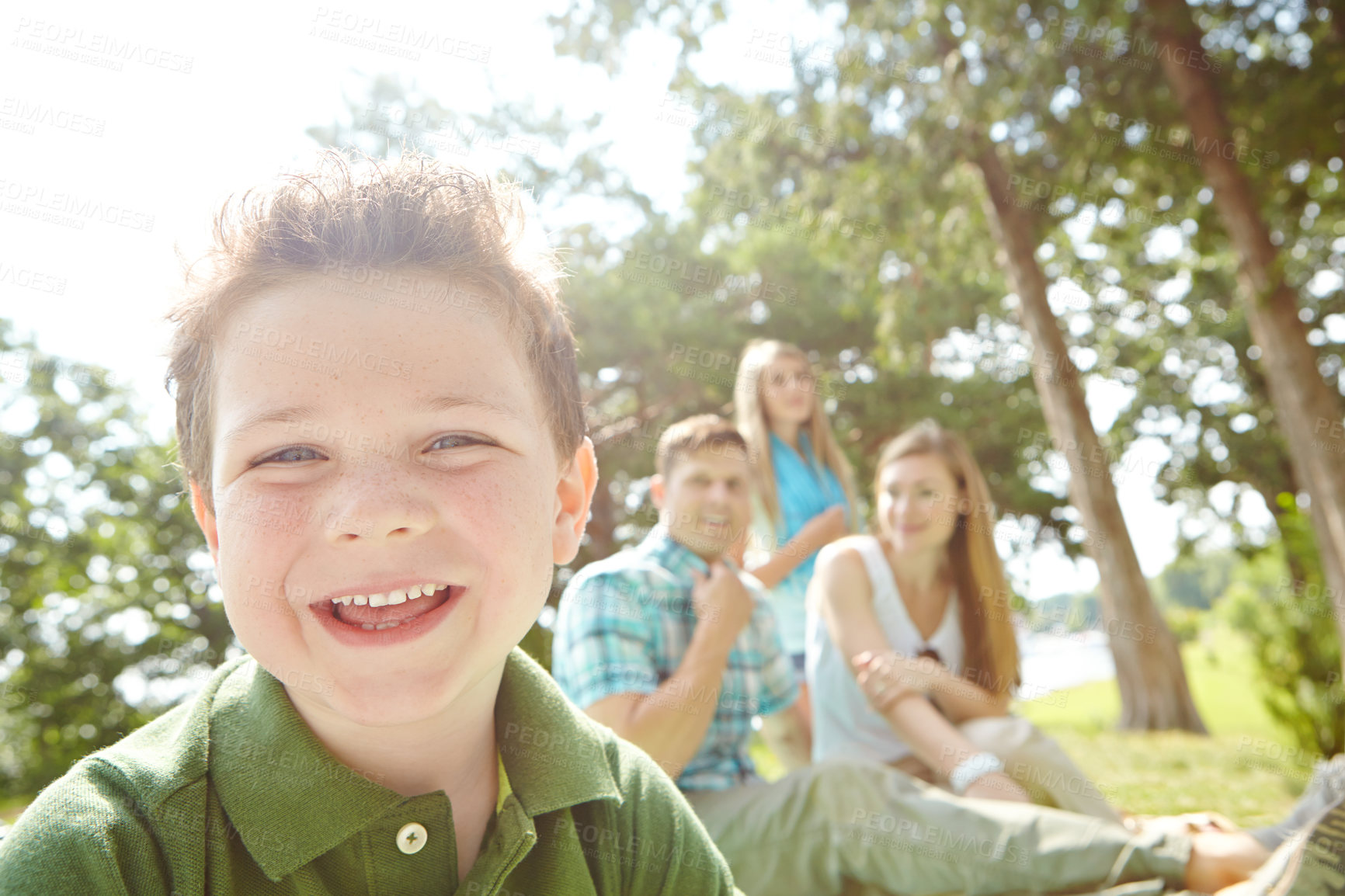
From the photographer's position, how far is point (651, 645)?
260 centimetres

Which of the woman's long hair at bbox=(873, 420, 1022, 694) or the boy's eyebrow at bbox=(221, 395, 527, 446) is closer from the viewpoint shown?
the boy's eyebrow at bbox=(221, 395, 527, 446)

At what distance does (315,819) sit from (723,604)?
5.37ft

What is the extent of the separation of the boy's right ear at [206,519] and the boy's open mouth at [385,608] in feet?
0.61

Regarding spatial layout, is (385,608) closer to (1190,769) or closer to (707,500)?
(707,500)

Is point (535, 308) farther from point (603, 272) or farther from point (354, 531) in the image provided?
point (603, 272)

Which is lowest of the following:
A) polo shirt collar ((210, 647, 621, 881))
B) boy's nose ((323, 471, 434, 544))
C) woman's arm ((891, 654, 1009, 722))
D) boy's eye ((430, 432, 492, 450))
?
woman's arm ((891, 654, 1009, 722))

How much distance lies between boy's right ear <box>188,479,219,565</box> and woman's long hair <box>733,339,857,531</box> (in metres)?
2.69

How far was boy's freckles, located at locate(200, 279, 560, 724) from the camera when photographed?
1036 mm

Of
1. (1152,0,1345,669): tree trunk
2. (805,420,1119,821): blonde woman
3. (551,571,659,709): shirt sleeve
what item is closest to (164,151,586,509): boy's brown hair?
(551,571,659,709): shirt sleeve

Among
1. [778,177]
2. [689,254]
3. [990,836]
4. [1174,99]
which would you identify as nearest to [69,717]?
[689,254]

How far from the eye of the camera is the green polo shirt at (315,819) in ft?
3.14

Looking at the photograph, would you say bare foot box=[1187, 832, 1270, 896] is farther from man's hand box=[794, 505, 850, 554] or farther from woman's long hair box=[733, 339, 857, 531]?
woman's long hair box=[733, 339, 857, 531]

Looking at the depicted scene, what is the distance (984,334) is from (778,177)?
632cm

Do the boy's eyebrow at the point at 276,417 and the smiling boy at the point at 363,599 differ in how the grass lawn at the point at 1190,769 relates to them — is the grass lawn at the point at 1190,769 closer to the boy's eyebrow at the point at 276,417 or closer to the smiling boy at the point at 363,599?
the smiling boy at the point at 363,599
